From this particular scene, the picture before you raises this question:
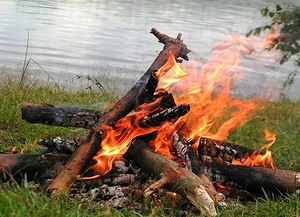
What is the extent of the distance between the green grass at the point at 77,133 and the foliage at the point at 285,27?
1.21 m

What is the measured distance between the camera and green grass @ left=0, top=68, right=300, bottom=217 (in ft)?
13.5

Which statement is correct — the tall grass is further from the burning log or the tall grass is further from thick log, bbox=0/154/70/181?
the burning log

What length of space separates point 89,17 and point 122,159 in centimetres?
3379

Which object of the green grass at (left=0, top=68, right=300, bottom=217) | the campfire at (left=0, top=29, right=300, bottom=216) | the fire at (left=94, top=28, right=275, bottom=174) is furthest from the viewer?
the fire at (left=94, top=28, right=275, bottom=174)

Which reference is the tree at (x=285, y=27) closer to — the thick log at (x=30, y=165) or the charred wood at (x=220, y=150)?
the charred wood at (x=220, y=150)

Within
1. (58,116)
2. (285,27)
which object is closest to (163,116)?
(58,116)

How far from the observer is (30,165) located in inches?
205

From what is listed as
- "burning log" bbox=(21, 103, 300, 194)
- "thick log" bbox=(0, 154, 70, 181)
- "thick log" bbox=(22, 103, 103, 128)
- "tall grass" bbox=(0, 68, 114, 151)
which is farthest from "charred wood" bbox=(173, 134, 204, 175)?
"tall grass" bbox=(0, 68, 114, 151)

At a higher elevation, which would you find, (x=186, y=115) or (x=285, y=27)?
(x=285, y=27)

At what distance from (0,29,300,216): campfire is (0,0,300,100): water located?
13.5ft

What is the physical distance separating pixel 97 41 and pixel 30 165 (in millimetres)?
21477

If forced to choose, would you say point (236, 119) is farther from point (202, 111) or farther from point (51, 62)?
point (51, 62)

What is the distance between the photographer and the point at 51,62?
1931 centimetres

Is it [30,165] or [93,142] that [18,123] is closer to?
[30,165]
